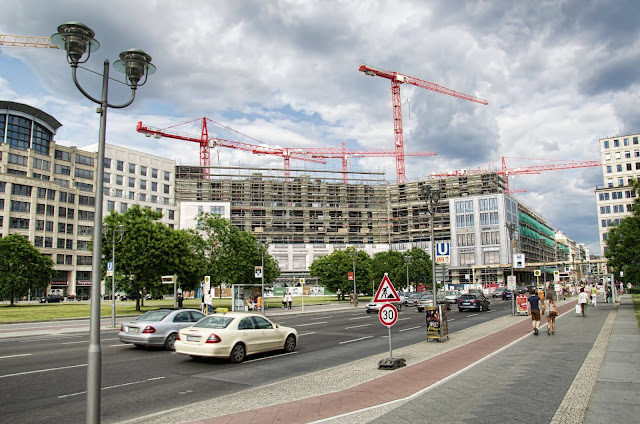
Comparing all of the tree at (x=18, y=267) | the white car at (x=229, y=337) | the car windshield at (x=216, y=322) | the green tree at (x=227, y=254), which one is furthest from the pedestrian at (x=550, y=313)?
the tree at (x=18, y=267)

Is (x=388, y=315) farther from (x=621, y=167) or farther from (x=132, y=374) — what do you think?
(x=621, y=167)

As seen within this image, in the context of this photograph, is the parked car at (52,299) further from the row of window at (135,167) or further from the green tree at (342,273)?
the green tree at (342,273)

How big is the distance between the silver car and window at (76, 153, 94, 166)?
82.9 metres

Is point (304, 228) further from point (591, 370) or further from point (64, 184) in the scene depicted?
point (591, 370)

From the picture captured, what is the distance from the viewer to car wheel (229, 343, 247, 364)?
14.1 metres

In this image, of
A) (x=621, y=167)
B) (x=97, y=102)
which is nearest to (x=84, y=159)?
(x=97, y=102)

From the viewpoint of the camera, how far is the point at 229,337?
14.0 meters

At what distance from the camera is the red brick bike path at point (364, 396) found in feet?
25.6

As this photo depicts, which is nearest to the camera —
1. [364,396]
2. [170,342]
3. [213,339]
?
[364,396]

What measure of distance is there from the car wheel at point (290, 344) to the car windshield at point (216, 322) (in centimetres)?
260

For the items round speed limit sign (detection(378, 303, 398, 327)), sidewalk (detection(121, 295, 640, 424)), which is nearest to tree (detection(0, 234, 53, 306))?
sidewalk (detection(121, 295, 640, 424))

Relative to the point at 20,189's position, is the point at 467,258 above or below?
below

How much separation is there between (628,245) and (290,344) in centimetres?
3155

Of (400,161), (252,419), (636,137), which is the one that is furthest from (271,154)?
(252,419)
